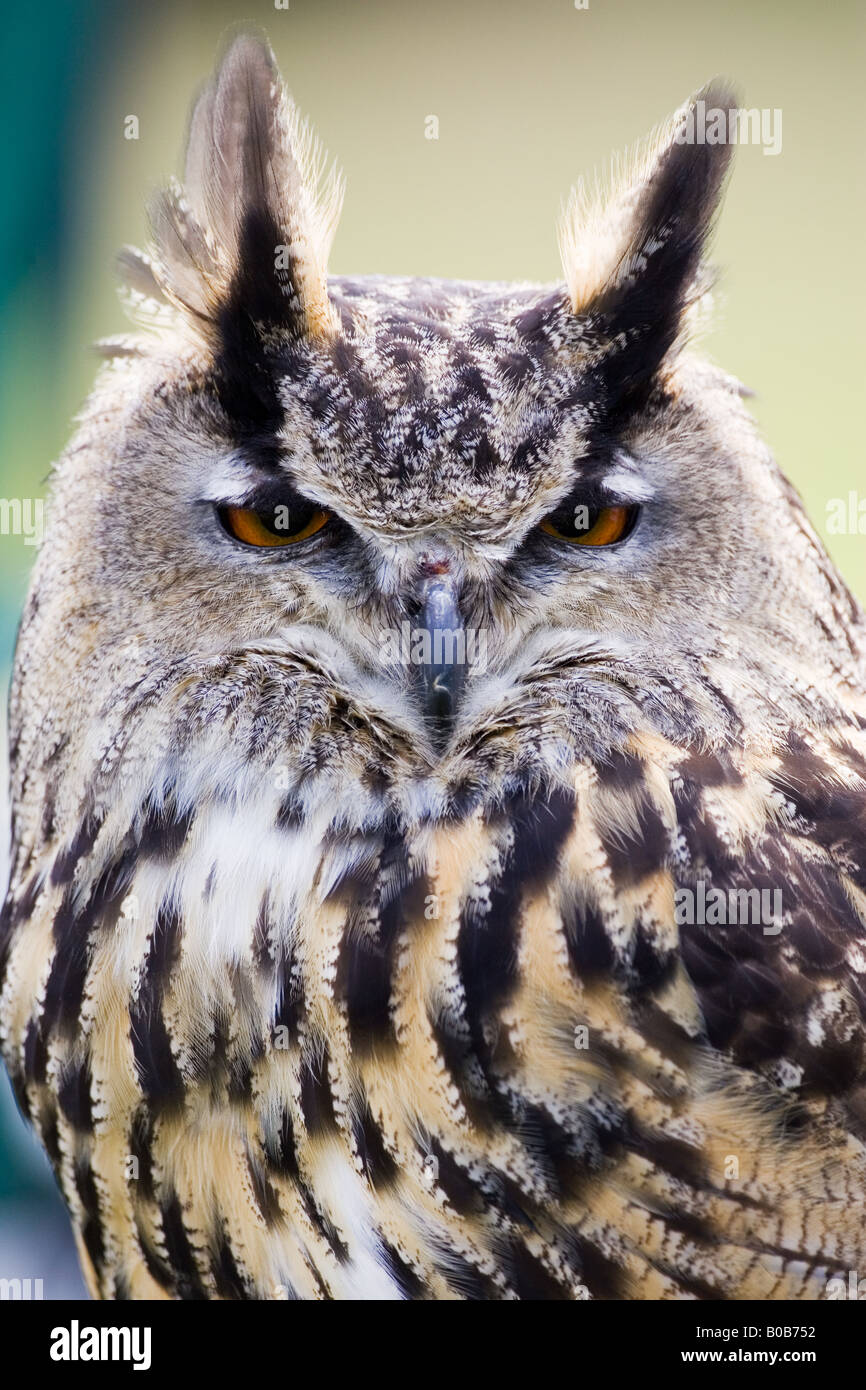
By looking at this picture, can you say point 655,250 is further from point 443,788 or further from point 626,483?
point 443,788

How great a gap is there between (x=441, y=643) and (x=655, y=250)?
396 mm

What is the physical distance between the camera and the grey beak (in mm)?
900

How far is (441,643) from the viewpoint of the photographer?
0.90 meters

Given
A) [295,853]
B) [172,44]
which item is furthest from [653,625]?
[172,44]

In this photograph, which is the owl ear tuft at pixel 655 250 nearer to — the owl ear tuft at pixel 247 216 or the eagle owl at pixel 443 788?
the eagle owl at pixel 443 788

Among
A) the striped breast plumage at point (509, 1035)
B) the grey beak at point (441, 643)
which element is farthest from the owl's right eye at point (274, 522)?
the striped breast plumage at point (509, 1035)

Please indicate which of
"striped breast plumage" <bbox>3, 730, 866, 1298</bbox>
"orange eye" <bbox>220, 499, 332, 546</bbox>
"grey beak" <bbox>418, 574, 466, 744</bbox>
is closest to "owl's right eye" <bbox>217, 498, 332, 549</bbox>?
"orange eye" <bbox>220, 499, 332, 546</bbox>

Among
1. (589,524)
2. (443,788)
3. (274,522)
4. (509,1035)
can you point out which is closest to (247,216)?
(274,522)

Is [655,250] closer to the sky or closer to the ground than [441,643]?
closer to the sky

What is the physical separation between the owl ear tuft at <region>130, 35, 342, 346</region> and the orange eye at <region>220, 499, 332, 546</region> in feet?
0.48

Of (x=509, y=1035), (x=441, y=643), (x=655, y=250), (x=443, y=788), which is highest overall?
(x=655, y=250)

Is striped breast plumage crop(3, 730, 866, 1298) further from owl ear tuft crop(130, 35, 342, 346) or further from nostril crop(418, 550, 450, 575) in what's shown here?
owl ear tuft crop(130, 35, 342, 346)

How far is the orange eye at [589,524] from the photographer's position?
3.08 feet

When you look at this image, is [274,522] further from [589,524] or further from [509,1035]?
[509,1035]
